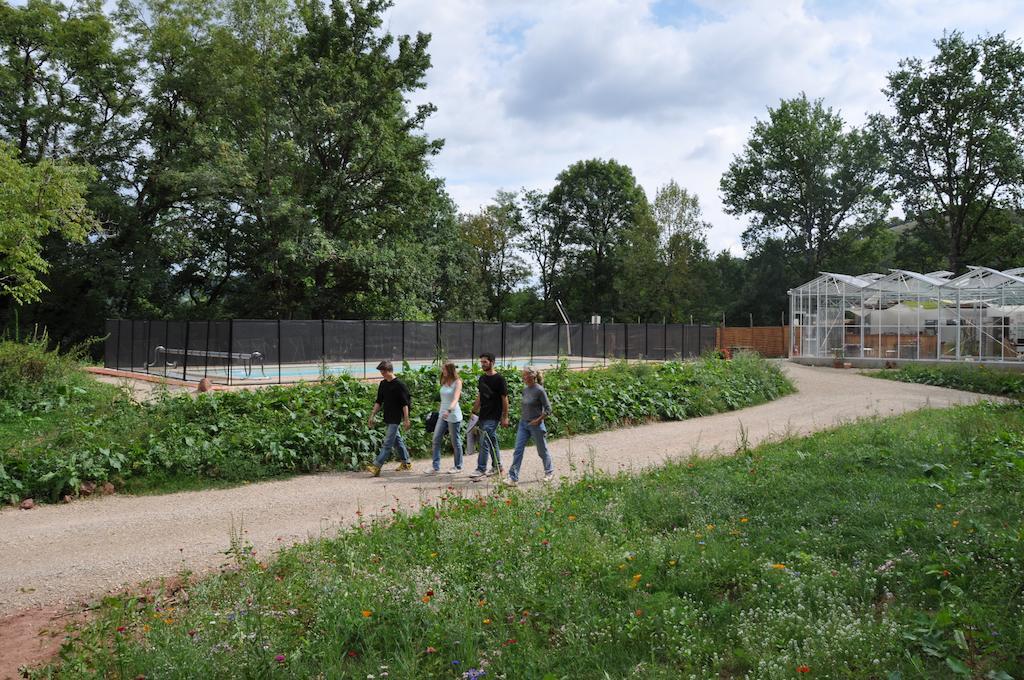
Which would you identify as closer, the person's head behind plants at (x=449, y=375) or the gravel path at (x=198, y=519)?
the gravel path at (x=198, y=519)

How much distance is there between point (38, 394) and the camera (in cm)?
1384

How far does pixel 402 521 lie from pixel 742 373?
15.2m

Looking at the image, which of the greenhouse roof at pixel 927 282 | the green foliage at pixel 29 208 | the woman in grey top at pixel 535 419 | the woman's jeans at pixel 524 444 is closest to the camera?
the woman's jeans at pixel 524 444

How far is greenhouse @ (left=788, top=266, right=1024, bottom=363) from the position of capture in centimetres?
3020

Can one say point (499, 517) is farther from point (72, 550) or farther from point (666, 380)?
point (666, 380)

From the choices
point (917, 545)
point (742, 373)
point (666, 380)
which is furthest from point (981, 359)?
point (917, 545)

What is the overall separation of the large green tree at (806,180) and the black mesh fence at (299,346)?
32.9 m

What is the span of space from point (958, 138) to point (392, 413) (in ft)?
169

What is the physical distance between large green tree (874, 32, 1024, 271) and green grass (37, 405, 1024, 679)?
163 ft

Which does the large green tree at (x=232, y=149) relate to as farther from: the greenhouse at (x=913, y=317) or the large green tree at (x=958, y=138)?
the large green tree at (x=958, y=138)

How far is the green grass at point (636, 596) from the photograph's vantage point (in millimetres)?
3750

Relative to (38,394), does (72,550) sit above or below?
below

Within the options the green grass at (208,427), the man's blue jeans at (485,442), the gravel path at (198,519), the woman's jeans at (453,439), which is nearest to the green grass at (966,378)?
the green grass at (208,427)

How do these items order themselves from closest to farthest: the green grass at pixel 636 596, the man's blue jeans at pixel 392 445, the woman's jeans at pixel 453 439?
the green grass at pixel 636 596, the man's blue jeans at pixel 392 445, the woman's jeans at pixel 453 439
